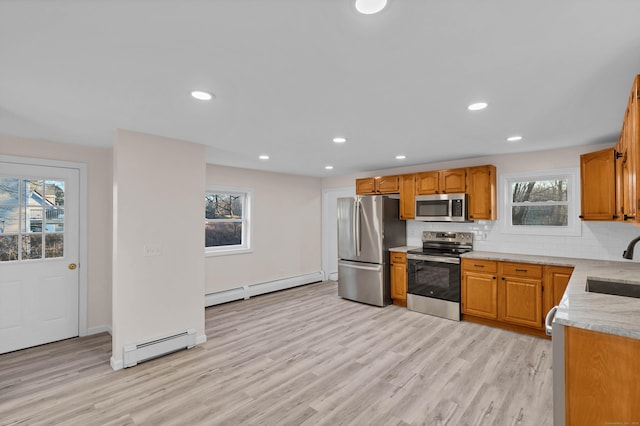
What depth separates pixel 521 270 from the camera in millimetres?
3715

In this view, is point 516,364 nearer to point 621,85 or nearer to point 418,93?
point 621,85

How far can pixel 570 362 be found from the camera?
5.17 feet

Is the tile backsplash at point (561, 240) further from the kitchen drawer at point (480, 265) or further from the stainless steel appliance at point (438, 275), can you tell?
the kitchen drawer at point (480, 265)

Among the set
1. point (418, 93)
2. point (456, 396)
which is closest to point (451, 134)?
point (418, 93)

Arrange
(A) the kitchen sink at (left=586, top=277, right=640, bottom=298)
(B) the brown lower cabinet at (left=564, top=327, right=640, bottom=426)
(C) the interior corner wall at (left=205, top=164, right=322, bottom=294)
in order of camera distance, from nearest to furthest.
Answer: (B) the brown lower cabinet at (left=564, top=327, right=640, bottom=426)
(A) the kitchen sink at (left=586, top=277, right=640, bottom=298)
(C) the interior corner wall at (left=205, top=164, right=322, bottom=294)

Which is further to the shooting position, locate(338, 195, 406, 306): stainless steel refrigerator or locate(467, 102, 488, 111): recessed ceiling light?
locate(338, 195, 406, 306): stainless steel refrigerator

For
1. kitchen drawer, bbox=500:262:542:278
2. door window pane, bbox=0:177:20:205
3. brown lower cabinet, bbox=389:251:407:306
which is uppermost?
door window pane, bbox=0:177:20:205

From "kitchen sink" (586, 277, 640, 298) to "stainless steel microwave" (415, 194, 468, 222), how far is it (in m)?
1.82

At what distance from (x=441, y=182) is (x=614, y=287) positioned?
Result: 2.43 m

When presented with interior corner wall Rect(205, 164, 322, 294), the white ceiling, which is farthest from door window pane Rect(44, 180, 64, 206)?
interior corner wall Rect(205, 164, 322, 294)

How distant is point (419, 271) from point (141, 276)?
3.69m

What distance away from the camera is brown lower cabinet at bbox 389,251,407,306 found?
4805 mm

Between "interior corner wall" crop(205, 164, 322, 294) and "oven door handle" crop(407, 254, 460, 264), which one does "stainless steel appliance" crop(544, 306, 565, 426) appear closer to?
"oven door handle" crop(407, 254, 460, 264)

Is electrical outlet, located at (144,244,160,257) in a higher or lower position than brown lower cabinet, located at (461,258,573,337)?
higher
